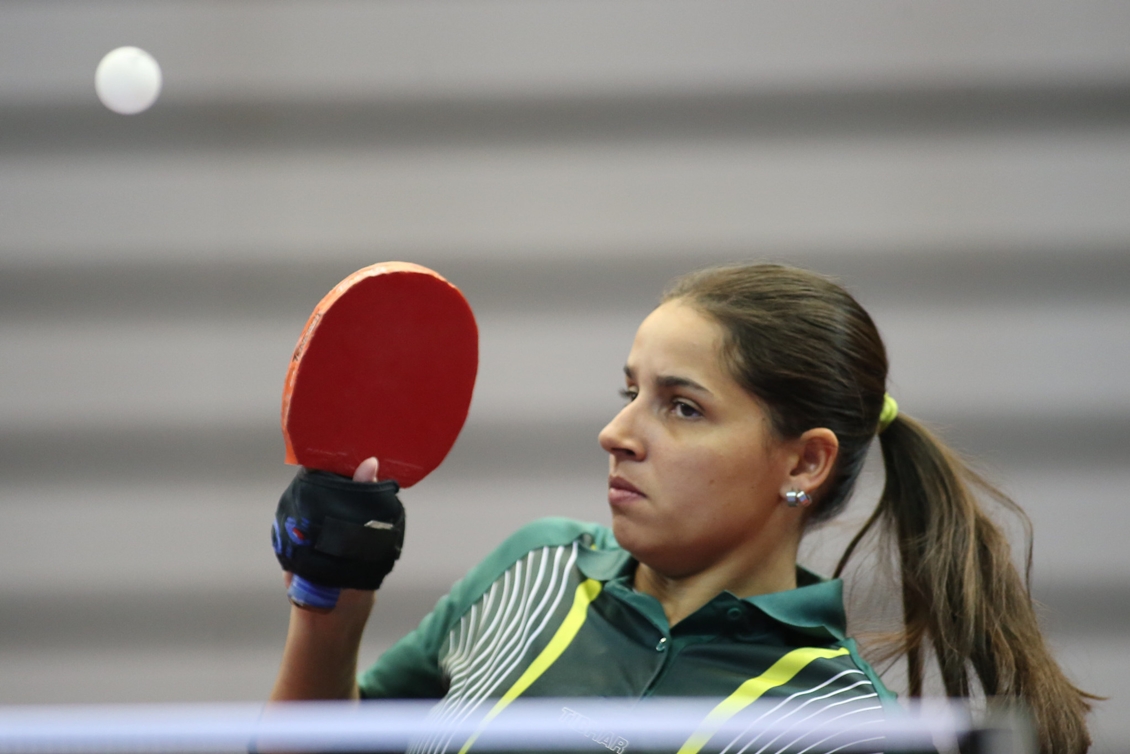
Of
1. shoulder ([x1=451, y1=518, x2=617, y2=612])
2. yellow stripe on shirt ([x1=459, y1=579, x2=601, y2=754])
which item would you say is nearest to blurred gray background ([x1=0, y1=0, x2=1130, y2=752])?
shoulder ([x1=451, y1=518, x2=617, y2=612])

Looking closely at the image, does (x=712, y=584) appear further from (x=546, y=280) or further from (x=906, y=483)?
(x=546, y=280)

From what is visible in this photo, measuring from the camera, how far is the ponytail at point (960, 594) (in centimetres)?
172

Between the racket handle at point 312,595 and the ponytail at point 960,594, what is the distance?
1.07 meters

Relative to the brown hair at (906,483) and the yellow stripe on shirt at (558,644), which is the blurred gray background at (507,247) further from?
the yellow stripe on shirt at (558,644)

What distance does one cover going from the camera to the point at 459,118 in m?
2.79

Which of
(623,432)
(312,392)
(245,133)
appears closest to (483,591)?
Answer: (623,432)

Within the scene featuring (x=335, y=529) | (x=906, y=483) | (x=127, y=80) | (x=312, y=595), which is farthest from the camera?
(x=127, y=80)

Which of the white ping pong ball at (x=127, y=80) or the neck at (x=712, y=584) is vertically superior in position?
the white ping pong ball at (x=127, y=80)

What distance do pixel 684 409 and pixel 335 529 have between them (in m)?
0.62

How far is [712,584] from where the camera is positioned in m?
1.71

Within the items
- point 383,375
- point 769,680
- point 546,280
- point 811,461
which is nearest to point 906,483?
point 811,461

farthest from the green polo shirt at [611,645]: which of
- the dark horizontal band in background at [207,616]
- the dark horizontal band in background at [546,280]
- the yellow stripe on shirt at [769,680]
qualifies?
the dark horizontal band in background at [546,280]

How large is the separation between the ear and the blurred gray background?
1027 mm

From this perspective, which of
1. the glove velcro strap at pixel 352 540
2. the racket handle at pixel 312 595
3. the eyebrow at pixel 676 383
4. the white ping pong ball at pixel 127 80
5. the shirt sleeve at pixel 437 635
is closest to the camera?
Result: the glove velcro strap at pixel 352 540
